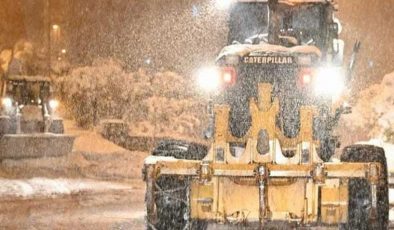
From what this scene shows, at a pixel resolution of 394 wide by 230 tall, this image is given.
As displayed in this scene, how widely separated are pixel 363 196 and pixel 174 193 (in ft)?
7.05

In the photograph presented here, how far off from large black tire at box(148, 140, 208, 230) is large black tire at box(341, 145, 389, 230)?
1800 millimetres

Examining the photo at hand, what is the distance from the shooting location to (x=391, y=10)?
93.0ft

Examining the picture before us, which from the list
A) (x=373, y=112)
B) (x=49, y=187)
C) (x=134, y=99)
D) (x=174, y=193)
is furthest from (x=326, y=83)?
(x=134, y=99)

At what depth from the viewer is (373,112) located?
2386 cm

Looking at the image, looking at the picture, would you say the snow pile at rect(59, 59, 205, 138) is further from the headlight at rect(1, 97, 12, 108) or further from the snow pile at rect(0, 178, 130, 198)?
the snow pile at rect(0, 178, 130, 198)

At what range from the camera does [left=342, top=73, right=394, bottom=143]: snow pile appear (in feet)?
72.2

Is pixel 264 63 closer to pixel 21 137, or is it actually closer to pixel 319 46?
pixel 319 46

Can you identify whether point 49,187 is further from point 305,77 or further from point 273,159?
point 273,159

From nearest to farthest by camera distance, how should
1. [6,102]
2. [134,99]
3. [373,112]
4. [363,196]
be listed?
[363,196], [373,112], [6,102], [134,99]

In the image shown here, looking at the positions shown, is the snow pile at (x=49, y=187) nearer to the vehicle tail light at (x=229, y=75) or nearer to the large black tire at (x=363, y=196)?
the vehicle tail light at (x=229, y=75)

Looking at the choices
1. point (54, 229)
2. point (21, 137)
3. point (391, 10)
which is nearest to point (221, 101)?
point (54, 229)

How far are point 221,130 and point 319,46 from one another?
249 cm

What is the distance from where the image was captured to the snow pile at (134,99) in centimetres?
3056

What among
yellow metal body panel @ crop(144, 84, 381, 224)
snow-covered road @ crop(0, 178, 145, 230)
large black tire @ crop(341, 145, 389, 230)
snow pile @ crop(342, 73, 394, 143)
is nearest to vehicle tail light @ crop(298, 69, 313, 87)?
yellow metal body panel @ crop(144, 84, 381, 224)
